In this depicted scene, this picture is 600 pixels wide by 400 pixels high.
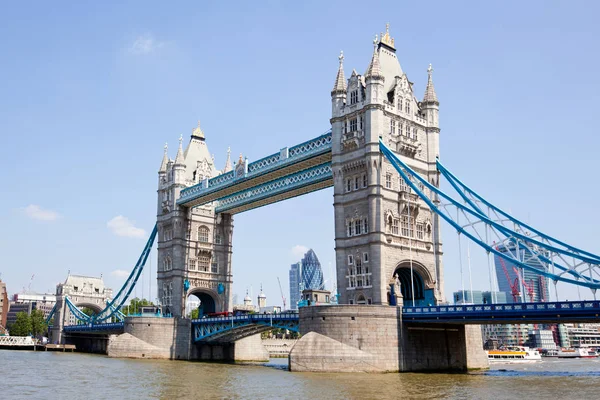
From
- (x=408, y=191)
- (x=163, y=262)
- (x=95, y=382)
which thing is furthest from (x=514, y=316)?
(x=163, y=262)

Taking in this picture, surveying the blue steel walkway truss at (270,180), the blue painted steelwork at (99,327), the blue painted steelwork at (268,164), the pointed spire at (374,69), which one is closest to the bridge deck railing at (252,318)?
the blue steel walkway truss at (270,180)

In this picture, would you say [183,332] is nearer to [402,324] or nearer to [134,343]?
[134,343]

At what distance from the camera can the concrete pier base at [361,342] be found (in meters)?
54.2

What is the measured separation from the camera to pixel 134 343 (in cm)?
8362

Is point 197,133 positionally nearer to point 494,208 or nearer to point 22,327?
point 494,208

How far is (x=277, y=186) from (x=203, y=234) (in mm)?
19971

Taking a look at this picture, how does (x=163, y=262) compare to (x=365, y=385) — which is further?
(x=163, y=262)

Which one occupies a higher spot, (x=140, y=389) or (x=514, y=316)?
(x=514, y=316)

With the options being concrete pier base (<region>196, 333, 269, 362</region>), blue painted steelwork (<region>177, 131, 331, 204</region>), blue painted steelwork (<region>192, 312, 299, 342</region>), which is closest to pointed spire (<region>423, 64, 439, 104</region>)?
blue painted steelwork (<region>177, 131, 331, 204</region>)

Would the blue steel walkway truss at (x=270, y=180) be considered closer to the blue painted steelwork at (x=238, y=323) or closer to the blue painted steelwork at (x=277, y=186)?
the blue painted steelwork at (x=277, y=186)

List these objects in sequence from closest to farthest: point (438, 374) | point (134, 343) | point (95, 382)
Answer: point (95, 382) → point (438, 374) → point (134, 343)

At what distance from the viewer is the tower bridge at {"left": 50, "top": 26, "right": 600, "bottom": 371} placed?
179ft

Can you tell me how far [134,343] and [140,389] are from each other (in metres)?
42.4

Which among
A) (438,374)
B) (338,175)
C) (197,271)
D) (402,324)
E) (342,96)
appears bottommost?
(438,374)
